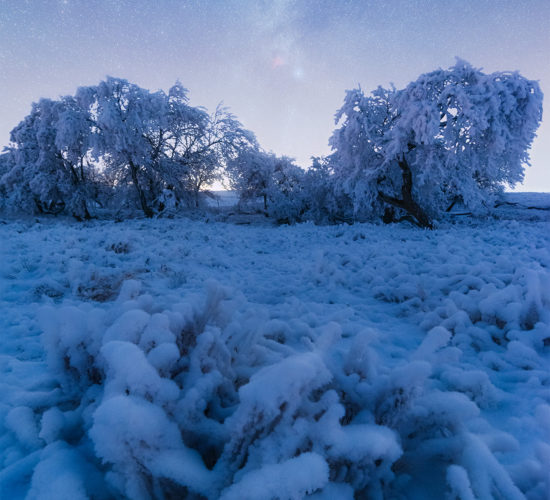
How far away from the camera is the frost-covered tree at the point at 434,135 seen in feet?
32.8

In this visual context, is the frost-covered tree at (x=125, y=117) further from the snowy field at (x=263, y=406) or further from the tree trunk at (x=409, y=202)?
the snowy field at (x=263, y=406)

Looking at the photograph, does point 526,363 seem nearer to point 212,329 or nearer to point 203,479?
point 212,329

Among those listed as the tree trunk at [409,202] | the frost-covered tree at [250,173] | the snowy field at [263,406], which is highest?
the frost-covered tree at [250,173]

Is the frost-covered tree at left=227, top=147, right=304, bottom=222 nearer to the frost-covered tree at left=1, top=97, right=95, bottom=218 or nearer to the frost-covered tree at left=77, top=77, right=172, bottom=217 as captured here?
the frost-covered tree at left=77, top=77, right=172, bottom=217

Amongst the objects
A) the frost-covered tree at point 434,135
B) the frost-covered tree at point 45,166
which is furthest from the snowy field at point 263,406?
the frost-covered tree at point 45,166

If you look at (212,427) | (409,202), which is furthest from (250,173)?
(212,427)

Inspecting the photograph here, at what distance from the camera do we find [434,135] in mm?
10000

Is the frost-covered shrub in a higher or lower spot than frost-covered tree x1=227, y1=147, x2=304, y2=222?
lower

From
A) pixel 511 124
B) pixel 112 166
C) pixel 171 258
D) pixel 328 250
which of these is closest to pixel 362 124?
pixel 511 124

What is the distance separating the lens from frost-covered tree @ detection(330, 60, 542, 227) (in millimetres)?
10008

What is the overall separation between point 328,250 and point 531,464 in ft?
19.0

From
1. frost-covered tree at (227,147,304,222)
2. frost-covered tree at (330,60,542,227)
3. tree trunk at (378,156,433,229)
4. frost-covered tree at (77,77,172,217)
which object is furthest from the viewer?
frost-covered tree at (227,147,304,222)

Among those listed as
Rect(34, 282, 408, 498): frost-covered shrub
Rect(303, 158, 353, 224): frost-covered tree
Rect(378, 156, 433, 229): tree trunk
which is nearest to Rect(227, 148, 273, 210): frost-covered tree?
Rect(303, 158, 353, 224): frost-covered tree

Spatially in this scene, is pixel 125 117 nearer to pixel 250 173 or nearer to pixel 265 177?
pixel 250 173
